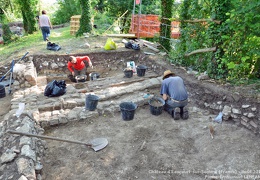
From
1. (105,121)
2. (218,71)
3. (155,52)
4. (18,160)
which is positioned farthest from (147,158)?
(155,52)

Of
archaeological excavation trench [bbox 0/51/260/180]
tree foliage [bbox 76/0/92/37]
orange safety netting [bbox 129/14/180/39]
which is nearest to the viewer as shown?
archaeological excavation trench [bbox 0/51/260/180]

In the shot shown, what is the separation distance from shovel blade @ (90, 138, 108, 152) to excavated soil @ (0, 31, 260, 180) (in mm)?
94

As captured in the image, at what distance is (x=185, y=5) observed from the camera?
8.91 metres

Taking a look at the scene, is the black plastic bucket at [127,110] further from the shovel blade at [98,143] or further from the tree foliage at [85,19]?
the tree foliage at [85,19]

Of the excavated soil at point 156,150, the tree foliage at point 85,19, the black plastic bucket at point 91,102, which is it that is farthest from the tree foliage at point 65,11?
the excavated soil at point 156,150

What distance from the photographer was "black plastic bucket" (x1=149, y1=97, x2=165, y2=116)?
6035 millimetres

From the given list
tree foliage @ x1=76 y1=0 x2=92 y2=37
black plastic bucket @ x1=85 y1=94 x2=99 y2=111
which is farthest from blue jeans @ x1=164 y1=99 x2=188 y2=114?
tree foliage @ x1=76 y1=0 x2=92 y2=37

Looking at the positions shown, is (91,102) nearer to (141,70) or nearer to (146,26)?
(141,70)

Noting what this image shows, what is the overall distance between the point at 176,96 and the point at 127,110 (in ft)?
4.51

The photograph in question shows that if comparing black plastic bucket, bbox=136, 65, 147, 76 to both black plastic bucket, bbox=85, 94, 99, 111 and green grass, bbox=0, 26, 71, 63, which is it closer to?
black plastic bucket, bbox=85, 94, 99, 111

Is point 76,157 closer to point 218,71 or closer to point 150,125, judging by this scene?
point 150,125

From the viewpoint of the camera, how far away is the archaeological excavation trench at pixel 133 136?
13.4 feet

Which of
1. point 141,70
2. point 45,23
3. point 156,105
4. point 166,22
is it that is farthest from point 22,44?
point 156,105

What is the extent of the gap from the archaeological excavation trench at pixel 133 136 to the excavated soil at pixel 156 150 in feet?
0.06
